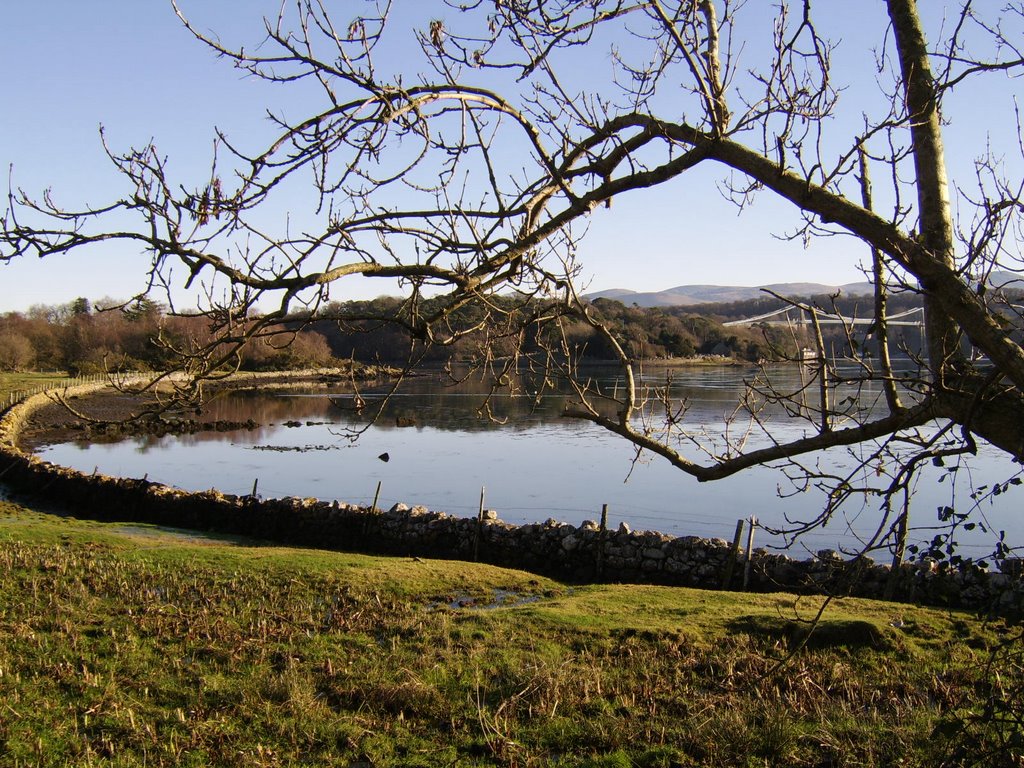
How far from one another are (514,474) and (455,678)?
20908 mm

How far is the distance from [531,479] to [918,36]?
77.8ft

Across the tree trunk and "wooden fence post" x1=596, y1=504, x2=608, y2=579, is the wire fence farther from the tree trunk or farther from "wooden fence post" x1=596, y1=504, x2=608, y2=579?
the tree trunk

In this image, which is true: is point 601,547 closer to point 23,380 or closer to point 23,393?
point 23,393

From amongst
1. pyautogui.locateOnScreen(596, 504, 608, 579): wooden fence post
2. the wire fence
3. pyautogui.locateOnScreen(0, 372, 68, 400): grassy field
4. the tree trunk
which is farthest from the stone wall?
pyautogui.locateOnScreen(0, 372, 68, 400): grassy field

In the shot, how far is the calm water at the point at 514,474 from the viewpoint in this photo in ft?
70.5

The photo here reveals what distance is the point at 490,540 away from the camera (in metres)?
16.8

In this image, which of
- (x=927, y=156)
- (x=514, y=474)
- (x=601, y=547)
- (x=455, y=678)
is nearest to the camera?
(x=927, y=156)

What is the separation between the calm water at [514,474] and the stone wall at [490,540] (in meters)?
1.80

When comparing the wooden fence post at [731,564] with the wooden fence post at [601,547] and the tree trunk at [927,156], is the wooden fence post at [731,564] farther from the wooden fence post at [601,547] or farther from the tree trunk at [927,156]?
the tree trunk at [927,156]

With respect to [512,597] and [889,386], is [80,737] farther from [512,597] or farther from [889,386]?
[512,597]

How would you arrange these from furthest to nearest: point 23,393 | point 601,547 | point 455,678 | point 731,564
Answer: point 23,393 < point 601,547 < point 731,564 < point 455,678

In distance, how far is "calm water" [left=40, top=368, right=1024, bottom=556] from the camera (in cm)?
2148

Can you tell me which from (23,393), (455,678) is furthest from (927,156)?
(23,393)

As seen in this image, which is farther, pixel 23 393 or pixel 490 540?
pixel 23 393
